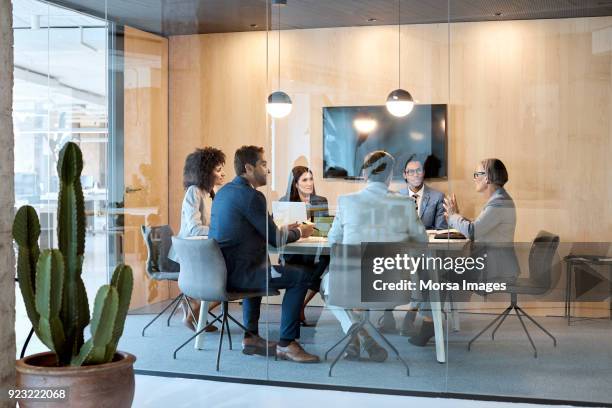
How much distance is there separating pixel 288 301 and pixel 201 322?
61cm

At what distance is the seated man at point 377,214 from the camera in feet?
15.7

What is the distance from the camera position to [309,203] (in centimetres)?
495

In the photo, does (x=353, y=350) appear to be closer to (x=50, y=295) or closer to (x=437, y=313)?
(x=437, y=313)

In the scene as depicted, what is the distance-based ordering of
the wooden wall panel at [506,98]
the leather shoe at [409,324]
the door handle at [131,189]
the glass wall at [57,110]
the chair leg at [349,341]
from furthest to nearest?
the glass wall at [57,110]
the door handle at [131,189]
the chair leg at [349,341]
the leather shoe at [409,324]
the wooden wall panel at [506,98]

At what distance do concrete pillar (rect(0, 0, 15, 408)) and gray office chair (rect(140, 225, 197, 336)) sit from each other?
170 cm

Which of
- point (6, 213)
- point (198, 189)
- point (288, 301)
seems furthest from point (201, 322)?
point (6, 213)

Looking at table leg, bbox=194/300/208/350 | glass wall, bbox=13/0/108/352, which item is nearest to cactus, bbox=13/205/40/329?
table leg, bbox=194/300/208/350

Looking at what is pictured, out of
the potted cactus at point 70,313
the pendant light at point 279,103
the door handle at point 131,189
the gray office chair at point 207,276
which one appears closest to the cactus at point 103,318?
the potted cactus at point 70,313

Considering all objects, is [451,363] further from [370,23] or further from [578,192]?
[370,23]

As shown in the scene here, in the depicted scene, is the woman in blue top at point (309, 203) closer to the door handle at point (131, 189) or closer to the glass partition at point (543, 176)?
the glass partition at point (543, 176)

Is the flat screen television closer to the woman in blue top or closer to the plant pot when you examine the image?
the woman in blue top

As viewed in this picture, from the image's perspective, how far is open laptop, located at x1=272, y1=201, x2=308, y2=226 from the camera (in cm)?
498

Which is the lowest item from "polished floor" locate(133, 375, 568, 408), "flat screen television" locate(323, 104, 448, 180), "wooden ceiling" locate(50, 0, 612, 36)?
"polished floor" locate(133, 375, 568, 408)

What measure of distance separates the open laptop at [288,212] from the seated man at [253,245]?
58mm
